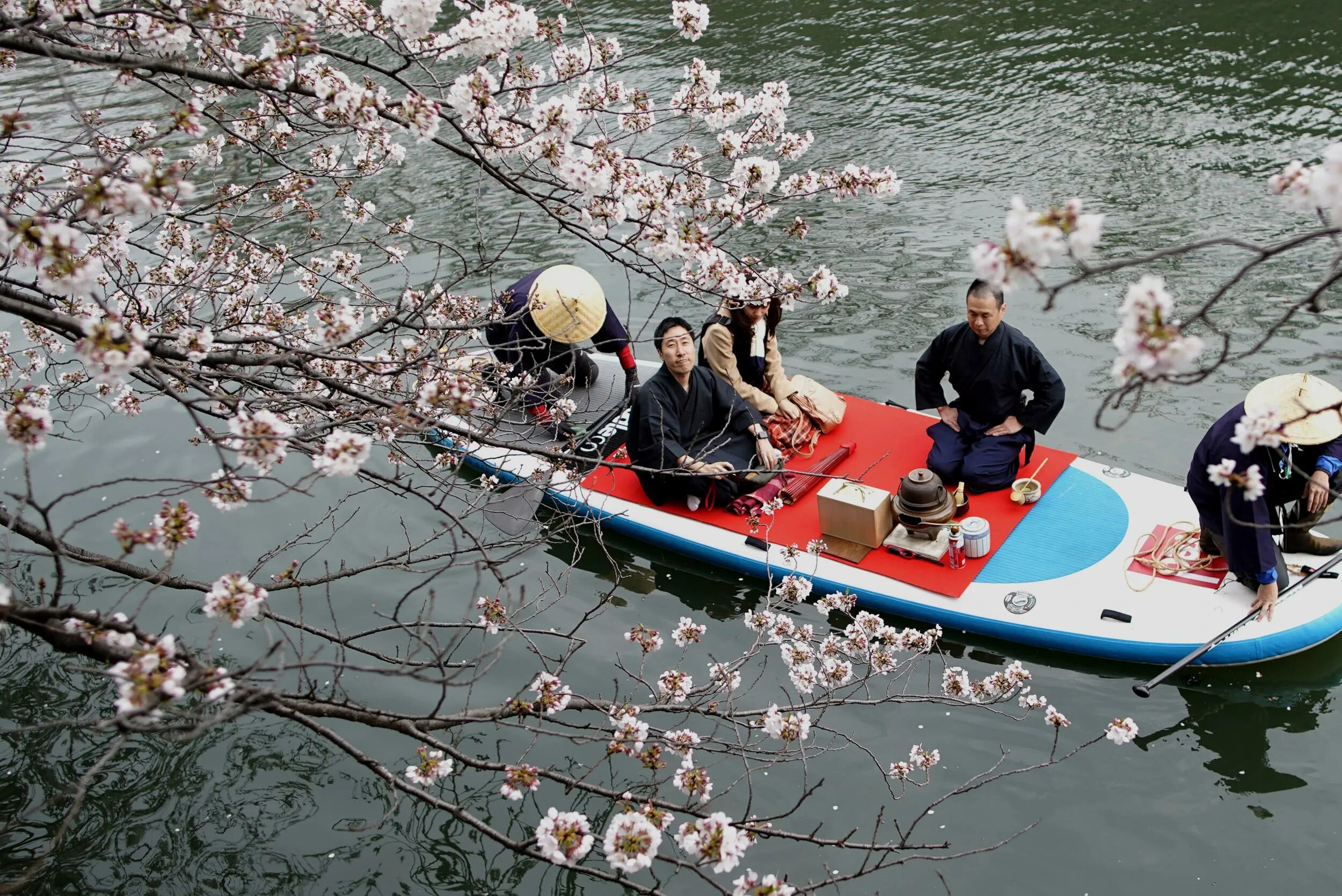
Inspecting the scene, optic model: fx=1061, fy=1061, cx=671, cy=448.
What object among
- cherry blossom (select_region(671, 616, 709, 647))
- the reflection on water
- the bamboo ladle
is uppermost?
cherry blossom (select_region(671, 616, 709, 647))

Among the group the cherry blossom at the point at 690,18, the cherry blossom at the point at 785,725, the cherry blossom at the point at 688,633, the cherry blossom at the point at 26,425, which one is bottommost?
the cherry blossom at the point at 688,633

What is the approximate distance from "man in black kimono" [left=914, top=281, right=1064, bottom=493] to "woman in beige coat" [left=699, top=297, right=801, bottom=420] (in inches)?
46.4

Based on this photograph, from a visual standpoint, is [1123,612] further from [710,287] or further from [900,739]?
[710,287]

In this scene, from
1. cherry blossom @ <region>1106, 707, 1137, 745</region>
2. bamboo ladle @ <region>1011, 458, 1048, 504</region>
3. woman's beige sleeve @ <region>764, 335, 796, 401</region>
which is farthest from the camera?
woman's beige sleeve @ <region>764, 335, 796, 401</region>

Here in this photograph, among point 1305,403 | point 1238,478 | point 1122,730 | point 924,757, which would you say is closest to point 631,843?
point 1238,478

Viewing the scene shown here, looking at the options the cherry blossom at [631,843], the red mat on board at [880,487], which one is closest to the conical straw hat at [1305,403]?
the red mat on board at [880,487]

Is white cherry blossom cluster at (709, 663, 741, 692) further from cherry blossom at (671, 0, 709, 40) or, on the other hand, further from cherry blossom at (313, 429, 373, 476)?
cherry blossom at (671, 0, 709, 40)

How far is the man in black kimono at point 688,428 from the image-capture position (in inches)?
270

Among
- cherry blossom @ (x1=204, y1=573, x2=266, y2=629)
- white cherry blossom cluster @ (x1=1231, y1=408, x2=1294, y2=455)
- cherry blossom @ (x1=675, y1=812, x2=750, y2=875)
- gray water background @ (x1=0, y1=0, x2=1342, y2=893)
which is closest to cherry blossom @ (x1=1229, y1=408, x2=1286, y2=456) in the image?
white cherry blossom cluster @ (x1=1231, y1=408, x2=1294, y2=455)

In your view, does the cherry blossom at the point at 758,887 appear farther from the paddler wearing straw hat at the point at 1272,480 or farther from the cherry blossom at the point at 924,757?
the paddler wearing straw hat at the point at 1272,480

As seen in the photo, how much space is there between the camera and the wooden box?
6.23 meters

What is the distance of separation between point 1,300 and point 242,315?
7.64 ft

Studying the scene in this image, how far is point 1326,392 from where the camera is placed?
5.14 metres

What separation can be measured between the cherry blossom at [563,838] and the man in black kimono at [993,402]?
397 centimetres
